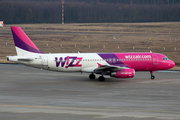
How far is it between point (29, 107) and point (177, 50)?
221 feet

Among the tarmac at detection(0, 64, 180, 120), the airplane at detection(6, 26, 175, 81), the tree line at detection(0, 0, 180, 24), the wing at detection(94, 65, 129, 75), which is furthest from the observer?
the tree line at detection(0, 0, 180, 24)

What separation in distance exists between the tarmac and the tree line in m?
128

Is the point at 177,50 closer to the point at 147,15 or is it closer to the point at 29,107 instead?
the point at 29,107

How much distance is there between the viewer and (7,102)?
1130 inches

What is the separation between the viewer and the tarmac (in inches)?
927

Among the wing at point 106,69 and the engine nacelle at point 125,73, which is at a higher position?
the wing at point 106,69

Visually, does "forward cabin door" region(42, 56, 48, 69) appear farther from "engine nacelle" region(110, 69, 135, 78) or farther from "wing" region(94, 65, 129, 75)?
"engine nacelle" region(110, 69, 135, 78)

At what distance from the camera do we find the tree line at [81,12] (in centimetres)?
17462

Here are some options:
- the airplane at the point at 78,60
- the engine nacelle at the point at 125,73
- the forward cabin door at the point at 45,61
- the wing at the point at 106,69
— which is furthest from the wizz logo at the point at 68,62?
the engine nacelle at the point at 125,73

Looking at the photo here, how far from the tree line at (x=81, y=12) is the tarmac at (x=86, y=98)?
12832cm

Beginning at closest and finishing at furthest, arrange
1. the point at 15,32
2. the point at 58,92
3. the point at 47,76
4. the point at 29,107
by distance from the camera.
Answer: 1. the point at 29,107
2. the point at 58,92
3. the point at 15,32
4. the point at 47,76

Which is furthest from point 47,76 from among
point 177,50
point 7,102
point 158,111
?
point 177,50

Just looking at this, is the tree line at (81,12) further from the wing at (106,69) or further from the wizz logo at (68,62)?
the wing at (106,69)

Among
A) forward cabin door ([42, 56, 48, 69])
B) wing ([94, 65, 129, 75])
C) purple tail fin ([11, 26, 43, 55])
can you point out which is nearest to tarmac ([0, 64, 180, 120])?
wing ([94, 65, 129, 75])
